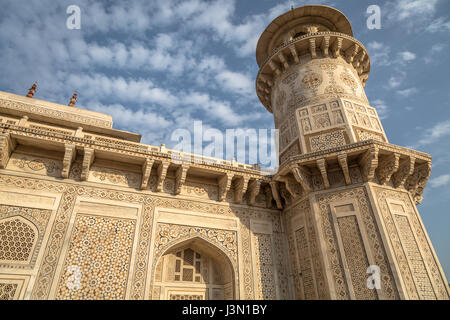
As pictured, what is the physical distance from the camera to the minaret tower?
6043 millimetres

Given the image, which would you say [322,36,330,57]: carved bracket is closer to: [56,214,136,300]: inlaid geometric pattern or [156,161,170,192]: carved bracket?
[156,161,170,192]: carved bracket

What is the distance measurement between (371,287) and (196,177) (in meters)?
4.87

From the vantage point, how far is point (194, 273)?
741 cm

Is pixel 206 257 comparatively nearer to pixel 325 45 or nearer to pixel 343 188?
pixel 343 188

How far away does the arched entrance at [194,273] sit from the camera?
6.98 metres

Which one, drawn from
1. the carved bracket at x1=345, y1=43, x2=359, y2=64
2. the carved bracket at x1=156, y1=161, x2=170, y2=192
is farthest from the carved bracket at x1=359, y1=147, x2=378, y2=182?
the carved bracket at x1=156, y1=161, x2=170, y2=192

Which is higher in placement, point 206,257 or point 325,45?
point 325,45

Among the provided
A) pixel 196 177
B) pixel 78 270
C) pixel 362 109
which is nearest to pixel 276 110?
pixel 362 109

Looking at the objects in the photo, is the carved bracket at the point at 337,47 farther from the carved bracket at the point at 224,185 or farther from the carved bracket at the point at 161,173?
the carved bracket at the point at 161,173

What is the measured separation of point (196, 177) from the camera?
8.12 metres

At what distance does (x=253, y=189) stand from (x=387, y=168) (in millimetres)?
3406

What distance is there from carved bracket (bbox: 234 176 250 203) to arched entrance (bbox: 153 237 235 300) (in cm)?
155

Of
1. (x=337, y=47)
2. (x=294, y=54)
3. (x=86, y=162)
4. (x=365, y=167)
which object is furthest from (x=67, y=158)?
(x=337, y=47)
